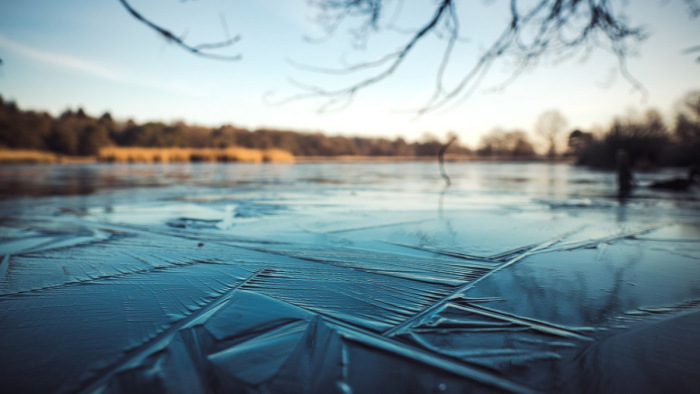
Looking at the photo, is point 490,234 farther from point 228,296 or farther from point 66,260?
point 66,260

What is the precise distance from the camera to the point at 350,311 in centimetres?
129

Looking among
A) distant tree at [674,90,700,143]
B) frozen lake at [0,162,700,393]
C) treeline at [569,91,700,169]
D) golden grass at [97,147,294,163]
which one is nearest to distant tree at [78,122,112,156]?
golden grass at [97,147,294,163]

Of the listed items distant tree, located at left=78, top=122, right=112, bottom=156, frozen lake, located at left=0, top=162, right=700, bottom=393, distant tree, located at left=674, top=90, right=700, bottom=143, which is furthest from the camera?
distant tree, located at left=78, top=122, right=112, bottom=156

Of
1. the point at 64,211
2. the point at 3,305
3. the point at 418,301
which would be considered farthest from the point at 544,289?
the point at 64,211

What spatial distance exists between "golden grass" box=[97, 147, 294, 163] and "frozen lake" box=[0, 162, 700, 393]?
29.0 m

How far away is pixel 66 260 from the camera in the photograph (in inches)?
79.4

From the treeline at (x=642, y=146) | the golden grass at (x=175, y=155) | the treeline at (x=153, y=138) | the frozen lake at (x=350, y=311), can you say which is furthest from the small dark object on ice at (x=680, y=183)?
the golden grass at (x=175, y=155)

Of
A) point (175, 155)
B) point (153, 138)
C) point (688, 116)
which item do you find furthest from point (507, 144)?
point (153, 138)

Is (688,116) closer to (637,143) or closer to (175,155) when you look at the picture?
(637,143)

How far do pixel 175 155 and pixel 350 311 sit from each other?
32159 millimetres

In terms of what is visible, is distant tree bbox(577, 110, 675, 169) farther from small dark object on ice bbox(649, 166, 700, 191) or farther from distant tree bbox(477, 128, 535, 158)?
distant tree bbox(477, 128, 535, 158)

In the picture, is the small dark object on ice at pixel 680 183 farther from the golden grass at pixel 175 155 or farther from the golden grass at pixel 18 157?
the golden grass at pixel 18 157

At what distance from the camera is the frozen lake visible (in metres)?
0.89

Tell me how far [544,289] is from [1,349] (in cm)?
206
